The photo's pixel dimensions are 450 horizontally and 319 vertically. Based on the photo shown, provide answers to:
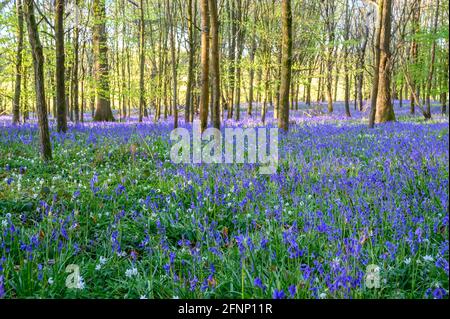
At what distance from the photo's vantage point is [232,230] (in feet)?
14.4

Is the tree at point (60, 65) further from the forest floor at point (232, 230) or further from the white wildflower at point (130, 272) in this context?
the white wildflower at point (130, 272)

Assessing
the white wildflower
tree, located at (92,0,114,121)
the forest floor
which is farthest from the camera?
tree, located at (92,0,114,121)

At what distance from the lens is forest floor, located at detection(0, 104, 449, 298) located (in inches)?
114

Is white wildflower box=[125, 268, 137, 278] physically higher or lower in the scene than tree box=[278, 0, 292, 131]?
lower

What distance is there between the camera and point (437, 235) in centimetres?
359

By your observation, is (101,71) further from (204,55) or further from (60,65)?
(204,55)

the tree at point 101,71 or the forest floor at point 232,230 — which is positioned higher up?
the tree at point 101,71

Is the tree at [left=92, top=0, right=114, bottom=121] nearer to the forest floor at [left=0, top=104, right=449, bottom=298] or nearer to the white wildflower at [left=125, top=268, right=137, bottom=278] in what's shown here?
the forest floor at [left=0, top=104, right=449, bottom=298]

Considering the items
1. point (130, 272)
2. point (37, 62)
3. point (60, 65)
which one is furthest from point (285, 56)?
point (130, 272)

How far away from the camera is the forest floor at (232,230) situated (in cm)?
288

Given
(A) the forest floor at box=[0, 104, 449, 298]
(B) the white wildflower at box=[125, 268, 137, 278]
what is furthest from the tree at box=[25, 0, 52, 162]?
(B) the white wildflower at box=[125, 268, 137, 278]

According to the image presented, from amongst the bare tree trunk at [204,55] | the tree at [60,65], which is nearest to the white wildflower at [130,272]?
the bare tree trunk at [204,55]
